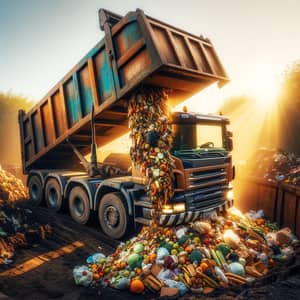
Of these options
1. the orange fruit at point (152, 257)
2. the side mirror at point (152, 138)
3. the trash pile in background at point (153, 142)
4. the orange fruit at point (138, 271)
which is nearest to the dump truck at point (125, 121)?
the trash pile in background at point (153, 142)

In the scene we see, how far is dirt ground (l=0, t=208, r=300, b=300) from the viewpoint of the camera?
3.12 metres

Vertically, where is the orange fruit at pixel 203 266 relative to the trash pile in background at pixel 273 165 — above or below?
below

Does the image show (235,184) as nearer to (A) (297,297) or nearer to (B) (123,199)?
(B) (123,199)

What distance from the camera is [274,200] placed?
607 centimetres

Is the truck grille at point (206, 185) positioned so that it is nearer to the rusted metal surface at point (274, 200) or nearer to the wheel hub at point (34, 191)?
the rusted metal surface at point (274, 200)

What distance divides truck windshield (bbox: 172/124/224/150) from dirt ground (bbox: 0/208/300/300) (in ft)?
7.34

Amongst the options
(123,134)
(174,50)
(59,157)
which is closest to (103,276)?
(174,50)

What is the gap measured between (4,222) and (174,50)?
14.6ft

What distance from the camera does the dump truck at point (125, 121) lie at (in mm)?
4316

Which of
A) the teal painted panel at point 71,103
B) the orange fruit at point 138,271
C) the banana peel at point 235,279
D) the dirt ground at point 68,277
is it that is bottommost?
the dirt ground at point 68,277

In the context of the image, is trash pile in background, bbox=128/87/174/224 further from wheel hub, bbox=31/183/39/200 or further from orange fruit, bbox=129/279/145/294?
wheel hub, bbox=31/183/39/200

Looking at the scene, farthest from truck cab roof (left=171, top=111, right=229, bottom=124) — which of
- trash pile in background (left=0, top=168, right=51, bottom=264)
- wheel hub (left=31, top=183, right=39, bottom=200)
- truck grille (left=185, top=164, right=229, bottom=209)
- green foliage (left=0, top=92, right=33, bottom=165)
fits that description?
green foliage (left=0, top=92, right=33, bottom=165)

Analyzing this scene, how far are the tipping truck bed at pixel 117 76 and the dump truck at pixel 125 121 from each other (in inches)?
0.7

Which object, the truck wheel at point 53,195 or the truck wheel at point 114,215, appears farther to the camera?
the truck wheel at point 53,195
